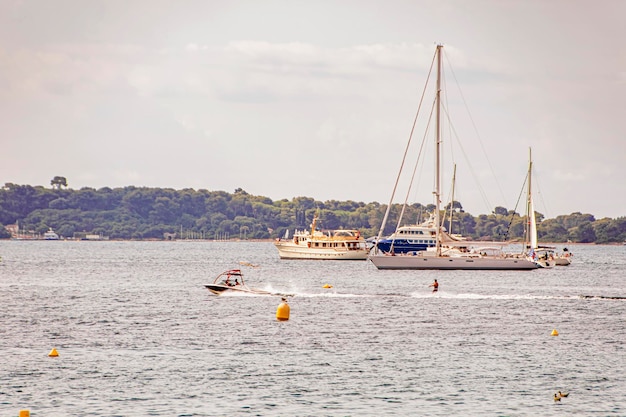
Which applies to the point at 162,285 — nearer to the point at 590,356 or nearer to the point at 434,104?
the point at 434,104

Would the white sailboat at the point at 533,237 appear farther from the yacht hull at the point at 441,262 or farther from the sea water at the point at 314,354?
the sea water at the point at 314,354

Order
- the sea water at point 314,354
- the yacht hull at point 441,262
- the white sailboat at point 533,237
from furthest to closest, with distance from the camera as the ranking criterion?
the white sailboat at point 533,237, the yacht hull at point 441,262, the sea water at point 314,354

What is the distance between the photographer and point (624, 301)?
102 meters

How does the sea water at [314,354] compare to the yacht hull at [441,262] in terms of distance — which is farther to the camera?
the yacht hull at [441,262]

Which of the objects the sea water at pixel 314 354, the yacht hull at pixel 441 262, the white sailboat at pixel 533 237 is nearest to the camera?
the sea water at pixel 314 354

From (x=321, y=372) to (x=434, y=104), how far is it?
315 ft

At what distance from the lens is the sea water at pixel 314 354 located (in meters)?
46.4

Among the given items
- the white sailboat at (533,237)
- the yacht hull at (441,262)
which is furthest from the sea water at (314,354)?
the white sailboat at (533,237)

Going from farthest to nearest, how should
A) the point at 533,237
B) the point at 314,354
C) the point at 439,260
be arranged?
the point at 533,237 → the point at 439,260 → the point at 314,354

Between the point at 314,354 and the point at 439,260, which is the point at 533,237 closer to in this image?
the point at 439,260

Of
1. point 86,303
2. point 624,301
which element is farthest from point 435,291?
point 86,303

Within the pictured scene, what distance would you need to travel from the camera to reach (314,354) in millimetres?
60156

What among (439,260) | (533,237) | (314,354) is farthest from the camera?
(533,237)

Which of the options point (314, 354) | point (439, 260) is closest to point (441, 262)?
point (439, 260)
